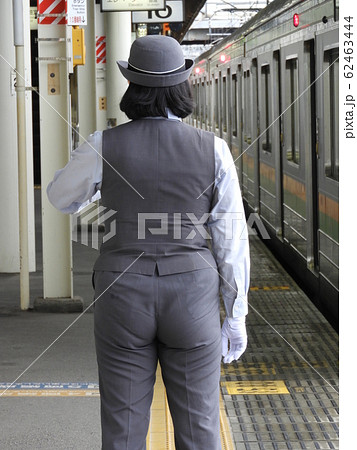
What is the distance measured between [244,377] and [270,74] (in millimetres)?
5600

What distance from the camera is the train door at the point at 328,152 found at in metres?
6.95

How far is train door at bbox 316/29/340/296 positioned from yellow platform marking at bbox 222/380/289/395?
1.65m

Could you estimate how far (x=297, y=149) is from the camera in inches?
349

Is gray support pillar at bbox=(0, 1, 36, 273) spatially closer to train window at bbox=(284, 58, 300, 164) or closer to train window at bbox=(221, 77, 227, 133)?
train window at bbox=(284, 58, 300, 164)

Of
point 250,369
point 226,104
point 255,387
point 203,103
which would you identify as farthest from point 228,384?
point 203,103

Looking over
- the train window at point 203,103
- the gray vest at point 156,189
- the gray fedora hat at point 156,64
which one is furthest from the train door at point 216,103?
the gray vest at point 156,189

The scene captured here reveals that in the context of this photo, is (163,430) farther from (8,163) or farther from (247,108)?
(247,108)

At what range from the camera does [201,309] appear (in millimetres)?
3150

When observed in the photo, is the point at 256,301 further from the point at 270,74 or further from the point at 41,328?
the point at 270,74

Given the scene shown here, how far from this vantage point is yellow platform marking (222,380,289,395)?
527cm

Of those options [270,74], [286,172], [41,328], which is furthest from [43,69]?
[270,74]

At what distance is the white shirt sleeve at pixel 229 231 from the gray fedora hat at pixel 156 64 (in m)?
0.26

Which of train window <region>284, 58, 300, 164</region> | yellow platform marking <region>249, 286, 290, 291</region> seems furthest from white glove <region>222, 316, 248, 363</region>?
train window <region>284, 58, 300, 164</region>

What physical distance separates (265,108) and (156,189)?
340 inches
